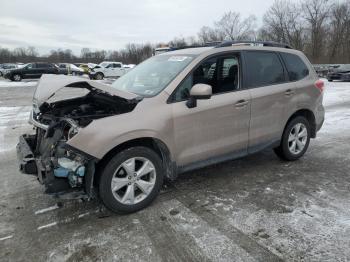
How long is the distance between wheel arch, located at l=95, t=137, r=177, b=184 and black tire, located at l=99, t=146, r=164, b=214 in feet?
0.25

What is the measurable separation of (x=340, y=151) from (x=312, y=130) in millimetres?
900

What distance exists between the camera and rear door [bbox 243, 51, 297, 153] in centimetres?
456

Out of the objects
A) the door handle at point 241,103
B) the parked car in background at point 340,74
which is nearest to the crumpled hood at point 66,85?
the door handle at point 241,103

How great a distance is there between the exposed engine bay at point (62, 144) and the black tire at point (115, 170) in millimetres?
160

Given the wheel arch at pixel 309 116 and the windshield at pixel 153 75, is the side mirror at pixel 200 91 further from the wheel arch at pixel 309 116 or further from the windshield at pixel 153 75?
the wheel arch at pixel 309 116

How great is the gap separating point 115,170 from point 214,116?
1.44 metres

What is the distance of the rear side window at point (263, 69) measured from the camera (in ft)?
15.0

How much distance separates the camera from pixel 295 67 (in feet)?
17.1

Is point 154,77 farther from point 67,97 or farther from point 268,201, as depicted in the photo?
point 268,201

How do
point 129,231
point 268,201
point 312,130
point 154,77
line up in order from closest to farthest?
point 129,231 → point 268,201 → point 154,77 → point 312,130

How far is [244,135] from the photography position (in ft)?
14.7

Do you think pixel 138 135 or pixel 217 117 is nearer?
pixel 138 135

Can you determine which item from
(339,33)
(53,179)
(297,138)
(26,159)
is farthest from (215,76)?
(339,33)

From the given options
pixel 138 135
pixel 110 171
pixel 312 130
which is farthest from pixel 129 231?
pixel 312 130
